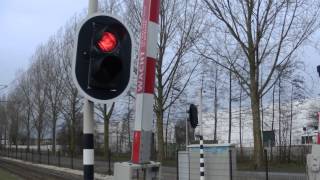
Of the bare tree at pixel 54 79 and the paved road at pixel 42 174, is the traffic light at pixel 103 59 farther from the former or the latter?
the bare tree at pixel 54 79

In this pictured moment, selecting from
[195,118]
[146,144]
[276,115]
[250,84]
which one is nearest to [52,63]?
[276,115]

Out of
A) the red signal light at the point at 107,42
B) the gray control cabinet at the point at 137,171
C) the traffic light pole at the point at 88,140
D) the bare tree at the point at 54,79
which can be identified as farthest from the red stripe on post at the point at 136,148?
the bare tree at the point at 54,79

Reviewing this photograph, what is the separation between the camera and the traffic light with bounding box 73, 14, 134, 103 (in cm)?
712

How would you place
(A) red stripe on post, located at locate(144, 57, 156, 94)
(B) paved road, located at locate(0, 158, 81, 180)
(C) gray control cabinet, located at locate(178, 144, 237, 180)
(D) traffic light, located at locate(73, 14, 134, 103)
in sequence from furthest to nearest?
(B) paved road, located at locate(0, 158, 81, 180) → (C) gray control cabinet, located at locate(178, 144, 237, 180) → (A) red stripe on post, located at locate(144, 57, 156, 94) → (D) traffic light, located at locate(73, 14, 134, 103)

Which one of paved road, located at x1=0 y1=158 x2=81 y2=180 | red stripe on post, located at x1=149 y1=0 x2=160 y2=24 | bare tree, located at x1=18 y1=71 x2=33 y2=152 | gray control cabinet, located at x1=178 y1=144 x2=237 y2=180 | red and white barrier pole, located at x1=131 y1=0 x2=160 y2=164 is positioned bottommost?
paved road, located at x1=0 y1=158 x2=81 y2=180

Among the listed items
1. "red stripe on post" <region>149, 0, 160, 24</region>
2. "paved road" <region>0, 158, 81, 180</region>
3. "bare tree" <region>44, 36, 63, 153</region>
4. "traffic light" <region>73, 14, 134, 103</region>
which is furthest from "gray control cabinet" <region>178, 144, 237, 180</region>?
"bare tree" <region>44, 36, 63, 153</region>

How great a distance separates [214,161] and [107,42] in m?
8.73

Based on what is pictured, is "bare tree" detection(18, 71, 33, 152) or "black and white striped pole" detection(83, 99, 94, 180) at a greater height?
"bare tree" detection(18, 71, 33, 152)

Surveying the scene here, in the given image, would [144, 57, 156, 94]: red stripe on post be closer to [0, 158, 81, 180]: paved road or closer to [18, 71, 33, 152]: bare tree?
[0, 158, 81, 180]: paved road

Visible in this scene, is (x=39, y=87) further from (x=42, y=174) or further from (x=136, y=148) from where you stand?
(x=136, y=148)

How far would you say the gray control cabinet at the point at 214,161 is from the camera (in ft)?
48.9

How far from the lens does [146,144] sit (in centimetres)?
866

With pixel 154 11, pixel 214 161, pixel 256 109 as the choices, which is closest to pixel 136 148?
pixel 154 11

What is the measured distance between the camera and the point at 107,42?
7188 millimetres
